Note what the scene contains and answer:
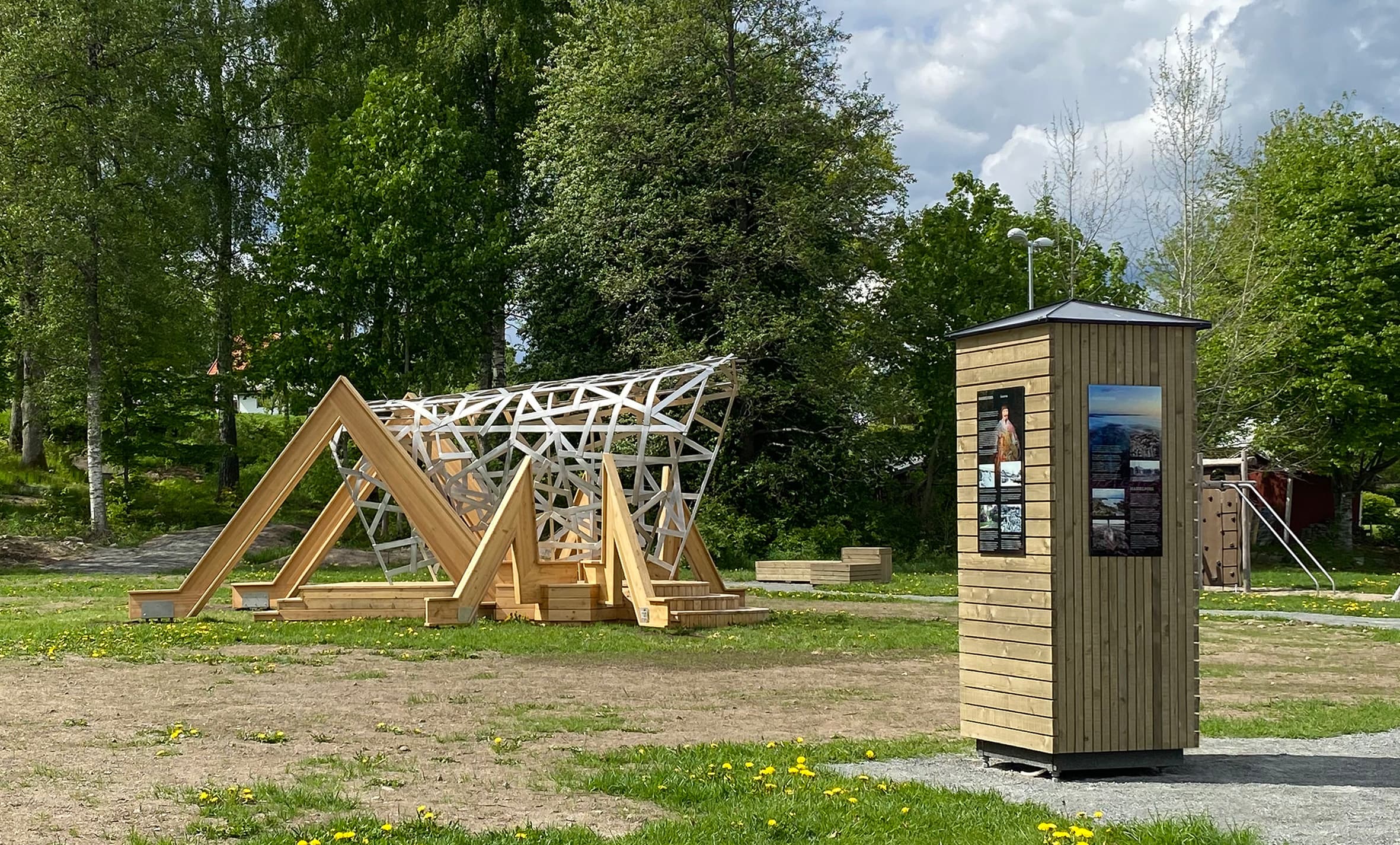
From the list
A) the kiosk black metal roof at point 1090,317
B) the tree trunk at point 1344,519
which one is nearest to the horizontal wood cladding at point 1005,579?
the kiosk black metal roof at point 1090,317

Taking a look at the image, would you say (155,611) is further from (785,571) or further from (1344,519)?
(1344,519)

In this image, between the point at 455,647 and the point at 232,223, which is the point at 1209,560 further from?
the point at 232,223

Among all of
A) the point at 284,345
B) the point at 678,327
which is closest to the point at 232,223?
the point at 284,345

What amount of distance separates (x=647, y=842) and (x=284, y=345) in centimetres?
3251

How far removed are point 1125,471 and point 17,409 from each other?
4048 centimetres

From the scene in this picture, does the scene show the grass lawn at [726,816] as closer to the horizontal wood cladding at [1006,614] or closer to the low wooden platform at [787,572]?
the horizontal wood cladding at [1006,614]

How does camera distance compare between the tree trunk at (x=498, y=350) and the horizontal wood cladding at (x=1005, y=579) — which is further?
the tree trunk at (x=498, y=350)

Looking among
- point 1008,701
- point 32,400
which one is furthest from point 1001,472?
point 32,400

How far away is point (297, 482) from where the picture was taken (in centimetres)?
1795

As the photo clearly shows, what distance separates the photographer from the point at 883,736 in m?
9.79

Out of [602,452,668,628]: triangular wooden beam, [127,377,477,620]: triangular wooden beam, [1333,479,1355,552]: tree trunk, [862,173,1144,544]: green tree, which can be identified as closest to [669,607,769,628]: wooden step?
[602,452,668,628]: triangular wooden beam

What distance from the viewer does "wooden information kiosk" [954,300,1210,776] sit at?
324 inches

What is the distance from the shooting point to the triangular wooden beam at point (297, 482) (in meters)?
17.9

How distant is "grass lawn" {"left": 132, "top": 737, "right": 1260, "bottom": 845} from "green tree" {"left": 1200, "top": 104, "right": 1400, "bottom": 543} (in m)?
28.8
